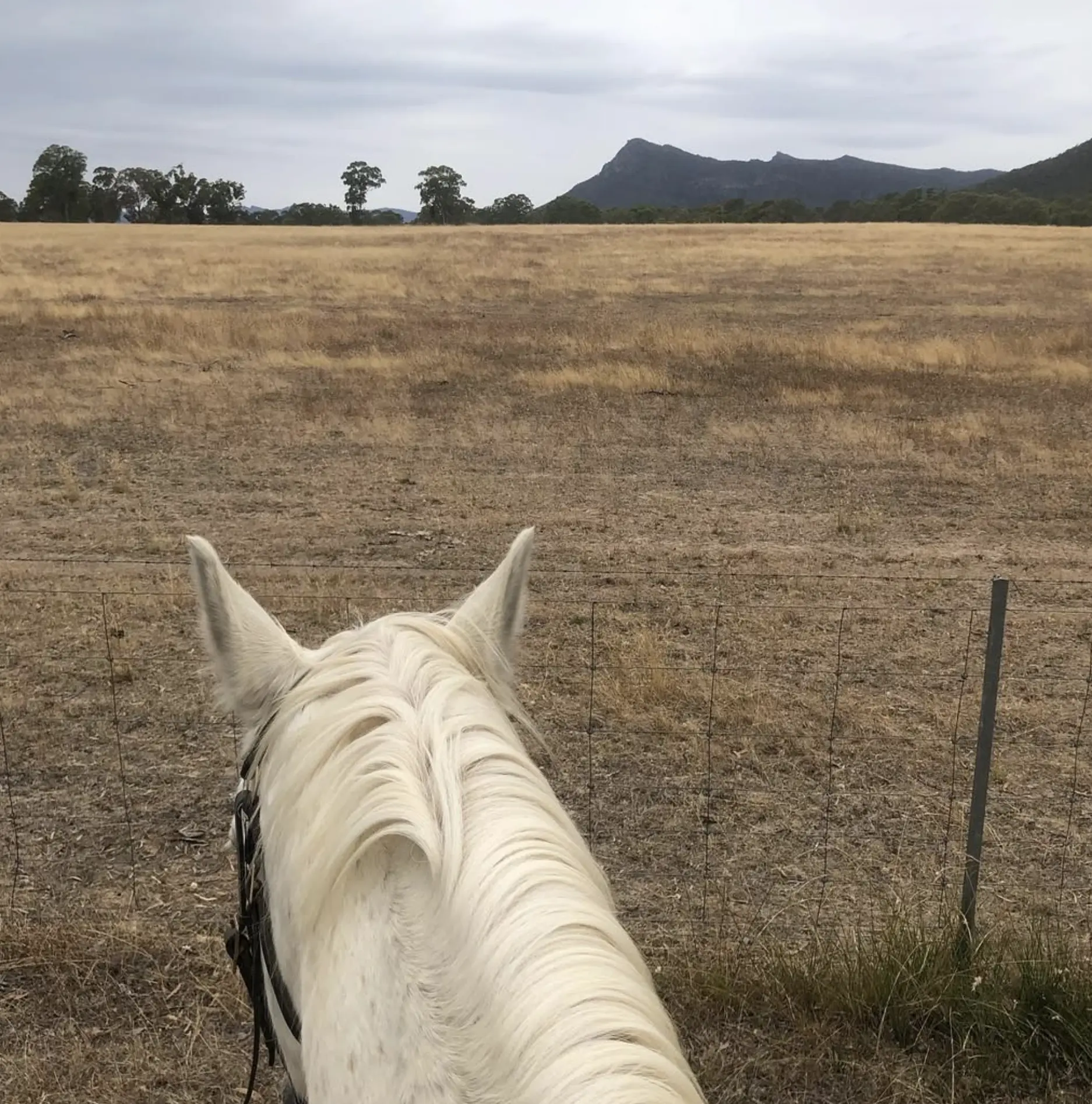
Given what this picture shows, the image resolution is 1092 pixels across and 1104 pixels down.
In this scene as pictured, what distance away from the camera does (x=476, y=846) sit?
1.26m

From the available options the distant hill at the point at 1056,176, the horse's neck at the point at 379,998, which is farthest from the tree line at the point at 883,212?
the distant hill at the point at 1056,176

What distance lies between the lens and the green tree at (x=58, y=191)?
70000mm

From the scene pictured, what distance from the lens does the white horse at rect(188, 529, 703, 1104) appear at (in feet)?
3.47

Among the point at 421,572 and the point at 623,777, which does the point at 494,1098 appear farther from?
the point at 421,572

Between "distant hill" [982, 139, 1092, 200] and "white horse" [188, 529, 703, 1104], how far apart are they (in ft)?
524

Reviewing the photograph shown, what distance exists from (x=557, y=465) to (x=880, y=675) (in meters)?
5.10

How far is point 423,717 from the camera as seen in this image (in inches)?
57.6

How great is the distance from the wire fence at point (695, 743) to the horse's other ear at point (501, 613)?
2.08 metres

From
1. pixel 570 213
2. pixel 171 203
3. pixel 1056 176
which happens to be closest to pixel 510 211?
pixel 570 213

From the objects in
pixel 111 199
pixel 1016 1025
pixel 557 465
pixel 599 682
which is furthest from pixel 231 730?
pixel 111 199

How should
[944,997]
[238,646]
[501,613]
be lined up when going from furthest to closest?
1. [944,997]
2. [501,613]
3. [238,646]

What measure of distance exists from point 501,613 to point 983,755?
80.1 inches

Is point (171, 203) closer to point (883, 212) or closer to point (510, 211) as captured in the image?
point (510, 211)

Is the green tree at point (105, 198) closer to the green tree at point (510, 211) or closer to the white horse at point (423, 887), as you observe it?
the green tree at point (510, 211)
